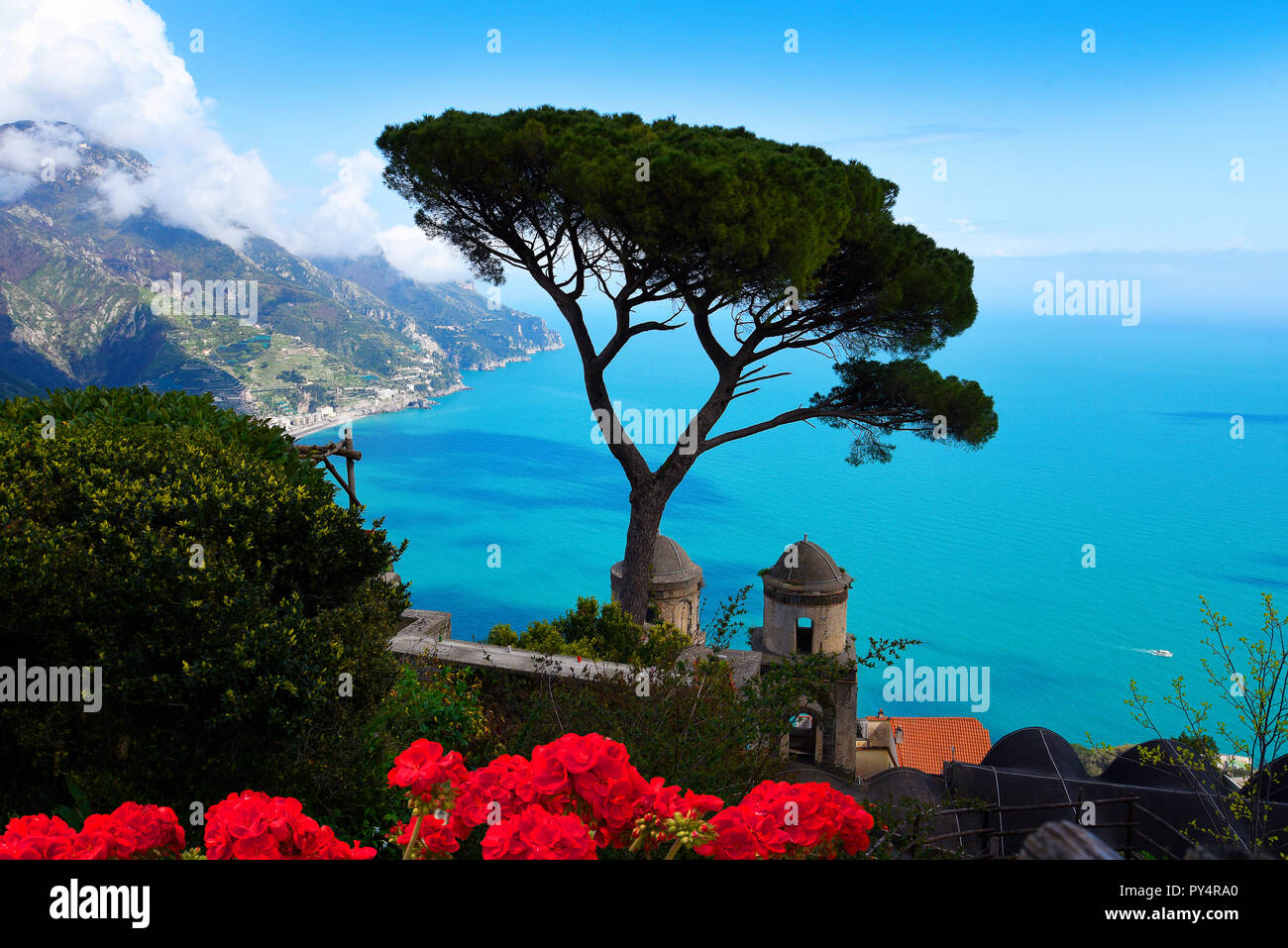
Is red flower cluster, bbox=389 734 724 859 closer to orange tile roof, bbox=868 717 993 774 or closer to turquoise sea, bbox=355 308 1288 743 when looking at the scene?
orange tile roof, bbox=868 717 993 774

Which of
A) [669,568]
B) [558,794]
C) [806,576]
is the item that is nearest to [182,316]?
[669,568]

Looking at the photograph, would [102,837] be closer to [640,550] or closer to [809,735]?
[640,550]

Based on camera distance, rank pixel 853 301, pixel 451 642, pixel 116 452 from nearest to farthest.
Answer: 1. pixel 116 452
2. pixel 451 642
3. pixel 853 301

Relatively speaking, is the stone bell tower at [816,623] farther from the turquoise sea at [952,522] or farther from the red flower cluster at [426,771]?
the turquoise sea at [952,522]

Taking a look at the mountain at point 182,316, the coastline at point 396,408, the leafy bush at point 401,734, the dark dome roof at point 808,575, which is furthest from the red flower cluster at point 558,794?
the mountain at point 182,316
